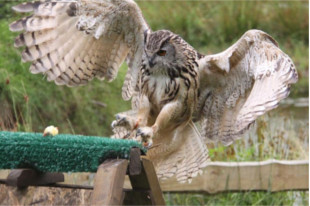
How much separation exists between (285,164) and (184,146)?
1.18 meters

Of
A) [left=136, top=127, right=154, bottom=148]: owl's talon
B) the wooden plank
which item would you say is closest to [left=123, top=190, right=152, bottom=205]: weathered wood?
[left=136, top=127, right=154, bottom=148]: owl's talon

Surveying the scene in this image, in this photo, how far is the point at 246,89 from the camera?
4434 millimetres

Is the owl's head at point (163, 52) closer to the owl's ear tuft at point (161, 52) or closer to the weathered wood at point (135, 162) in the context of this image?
the owl's ear tuft at point (161, 52)

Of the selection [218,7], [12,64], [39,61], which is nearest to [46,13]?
[39,61]

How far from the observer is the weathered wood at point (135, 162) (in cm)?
329

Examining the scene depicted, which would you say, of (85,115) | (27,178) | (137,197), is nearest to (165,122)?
(137,197)

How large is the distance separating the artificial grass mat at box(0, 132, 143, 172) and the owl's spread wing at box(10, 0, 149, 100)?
47.5 inches

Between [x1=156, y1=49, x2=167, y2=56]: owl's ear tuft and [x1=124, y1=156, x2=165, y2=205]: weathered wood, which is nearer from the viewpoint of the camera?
[x1=124, y1=156, x2=165, y2=205]: weathered wood

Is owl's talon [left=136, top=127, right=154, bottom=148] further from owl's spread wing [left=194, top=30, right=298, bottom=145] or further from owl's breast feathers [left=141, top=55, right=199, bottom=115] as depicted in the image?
owl's spread wing [left=194, top=30, right=298, bottom=145]

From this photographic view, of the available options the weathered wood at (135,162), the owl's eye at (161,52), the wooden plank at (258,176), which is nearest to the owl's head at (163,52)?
the owl's eye at (161,52)

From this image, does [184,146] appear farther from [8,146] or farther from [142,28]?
[8,146]

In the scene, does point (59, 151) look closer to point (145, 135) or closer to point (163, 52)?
point (145, 135)

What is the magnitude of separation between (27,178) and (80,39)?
1.47 meters

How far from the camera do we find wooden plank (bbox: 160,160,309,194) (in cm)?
532
